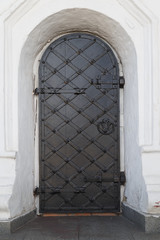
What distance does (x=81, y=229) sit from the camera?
132 inches

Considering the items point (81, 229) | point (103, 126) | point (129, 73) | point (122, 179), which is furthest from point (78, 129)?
point (81, 229)

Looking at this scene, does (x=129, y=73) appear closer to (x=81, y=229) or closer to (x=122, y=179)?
(x=122, y=179)

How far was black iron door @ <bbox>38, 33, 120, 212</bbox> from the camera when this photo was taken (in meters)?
3.92

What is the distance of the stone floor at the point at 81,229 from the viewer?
3.12 m

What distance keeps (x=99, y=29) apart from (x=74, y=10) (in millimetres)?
504

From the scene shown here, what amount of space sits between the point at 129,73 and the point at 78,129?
100 centimetres

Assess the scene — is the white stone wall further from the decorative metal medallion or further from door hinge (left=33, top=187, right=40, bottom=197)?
the decorative metal medallion

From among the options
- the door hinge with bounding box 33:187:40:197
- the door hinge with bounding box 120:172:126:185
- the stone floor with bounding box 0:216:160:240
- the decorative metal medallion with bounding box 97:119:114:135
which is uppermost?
the decorative metal medallion with bounding box 97:119:114:135

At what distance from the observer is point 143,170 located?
3281 mm

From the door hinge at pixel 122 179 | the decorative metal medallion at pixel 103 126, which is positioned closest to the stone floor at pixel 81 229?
the door hinge at pixel 122 179

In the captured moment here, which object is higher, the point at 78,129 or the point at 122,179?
the point at 78,129

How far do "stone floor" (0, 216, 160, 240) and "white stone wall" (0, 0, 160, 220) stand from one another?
0.75 ft

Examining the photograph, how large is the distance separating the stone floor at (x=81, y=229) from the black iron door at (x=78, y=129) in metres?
0.25

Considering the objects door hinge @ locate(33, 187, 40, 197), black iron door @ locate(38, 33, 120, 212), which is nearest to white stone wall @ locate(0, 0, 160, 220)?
door hinge @ locate(33, 187, 40, 197)
